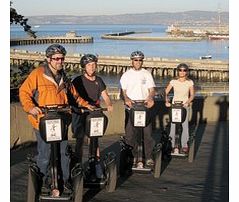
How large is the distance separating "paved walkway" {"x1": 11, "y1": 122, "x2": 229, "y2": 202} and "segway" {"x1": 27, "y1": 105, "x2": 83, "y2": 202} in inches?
25.8

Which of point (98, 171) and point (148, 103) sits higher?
point (148, 103)

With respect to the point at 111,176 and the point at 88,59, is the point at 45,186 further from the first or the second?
the point at 88,59

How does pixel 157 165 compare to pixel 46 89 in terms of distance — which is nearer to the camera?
pixel 46 89

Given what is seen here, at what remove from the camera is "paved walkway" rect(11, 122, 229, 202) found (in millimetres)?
6215

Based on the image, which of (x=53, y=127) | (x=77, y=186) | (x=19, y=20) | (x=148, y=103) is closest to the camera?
(x=53, y=127)

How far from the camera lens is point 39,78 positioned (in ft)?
17.3

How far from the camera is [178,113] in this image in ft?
27.6

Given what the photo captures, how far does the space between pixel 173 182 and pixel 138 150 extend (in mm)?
733

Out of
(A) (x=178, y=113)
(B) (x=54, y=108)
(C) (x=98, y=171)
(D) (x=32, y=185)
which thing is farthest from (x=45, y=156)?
(A) (x=178, y=113)

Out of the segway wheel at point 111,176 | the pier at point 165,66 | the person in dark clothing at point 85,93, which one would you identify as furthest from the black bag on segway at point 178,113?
the pier at point 165,66

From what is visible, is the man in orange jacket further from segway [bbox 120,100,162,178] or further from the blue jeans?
segway [bbox 120,100,162,178]

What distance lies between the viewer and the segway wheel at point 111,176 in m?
6.34

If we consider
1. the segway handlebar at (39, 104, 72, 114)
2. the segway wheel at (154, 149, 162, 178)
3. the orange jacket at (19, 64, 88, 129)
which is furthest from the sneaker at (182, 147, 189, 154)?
the segway handlebar at (39, 104, 72, 114)
